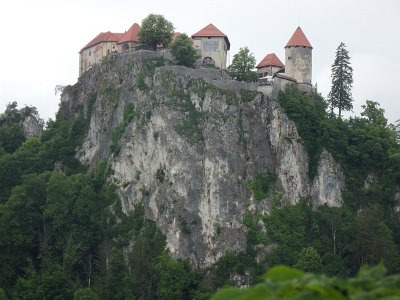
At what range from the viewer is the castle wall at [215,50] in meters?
81.8

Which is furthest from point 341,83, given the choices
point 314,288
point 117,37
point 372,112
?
point 314,288

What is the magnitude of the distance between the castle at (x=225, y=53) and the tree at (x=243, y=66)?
121 cm

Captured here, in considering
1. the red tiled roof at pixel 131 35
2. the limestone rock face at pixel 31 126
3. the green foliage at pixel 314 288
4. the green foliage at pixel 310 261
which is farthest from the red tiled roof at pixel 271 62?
the green foliage at pixel 314 288

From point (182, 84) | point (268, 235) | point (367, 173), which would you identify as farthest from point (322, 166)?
point (182, 84)

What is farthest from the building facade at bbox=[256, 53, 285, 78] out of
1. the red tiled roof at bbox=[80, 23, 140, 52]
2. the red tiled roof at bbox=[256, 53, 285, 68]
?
the red tiled roof at bbox=[80, 23, 140, 52]

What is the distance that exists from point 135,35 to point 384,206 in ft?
95.3

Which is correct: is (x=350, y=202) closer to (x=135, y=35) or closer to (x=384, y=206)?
(x=384, y=206)

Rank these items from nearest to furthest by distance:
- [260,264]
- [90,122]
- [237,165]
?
1. [260,264]
2. [237,165]
3. [90,122]

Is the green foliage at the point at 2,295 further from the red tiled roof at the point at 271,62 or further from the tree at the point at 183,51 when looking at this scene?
the red tiled roof at the point at 271,62

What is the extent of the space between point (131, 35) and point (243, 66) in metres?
13.0


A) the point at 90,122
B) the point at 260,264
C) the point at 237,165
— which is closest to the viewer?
the point at 260,264

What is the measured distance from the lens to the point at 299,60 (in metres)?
78.8

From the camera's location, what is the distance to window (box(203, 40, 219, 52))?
8225 centimetres

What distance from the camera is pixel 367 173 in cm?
7500
